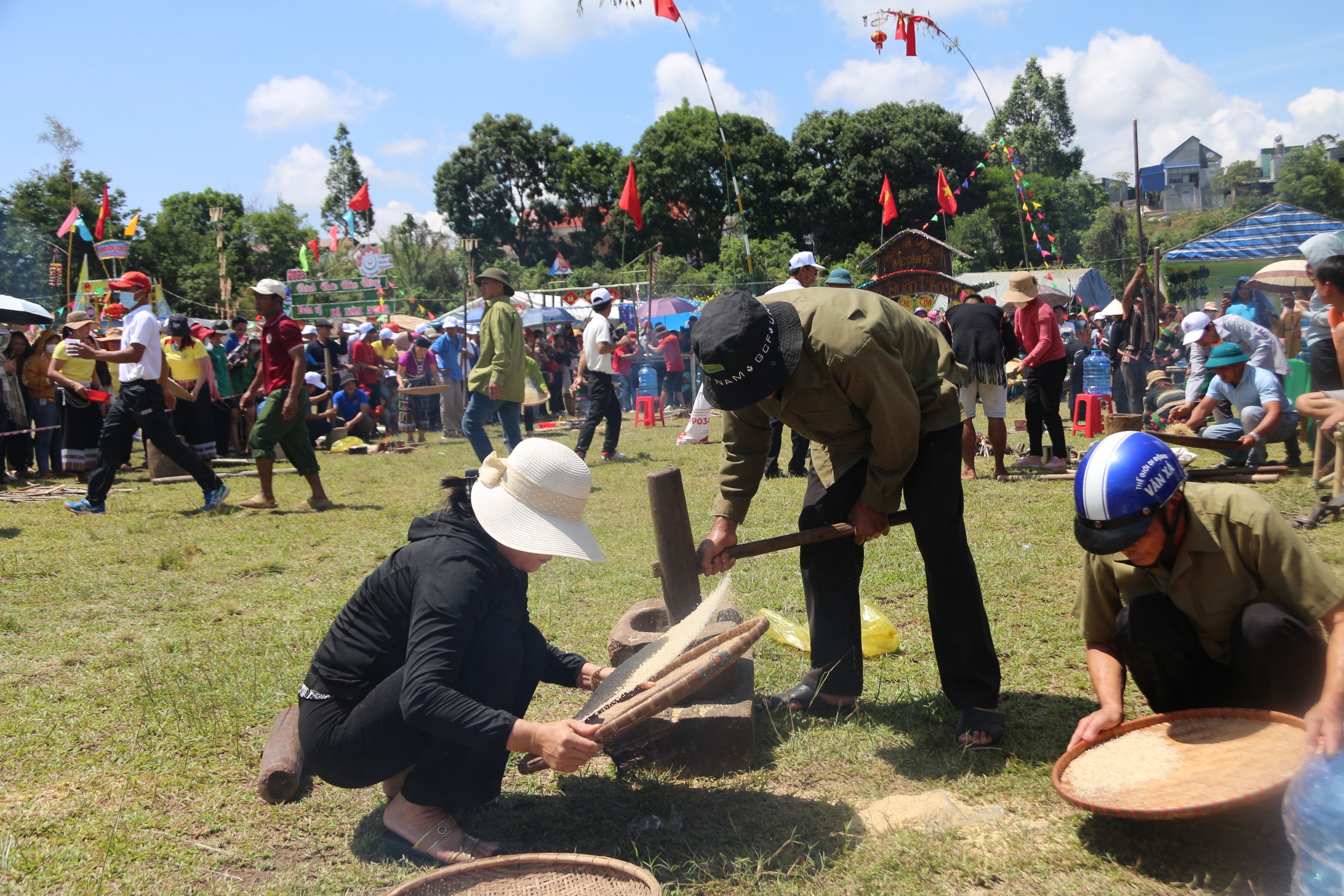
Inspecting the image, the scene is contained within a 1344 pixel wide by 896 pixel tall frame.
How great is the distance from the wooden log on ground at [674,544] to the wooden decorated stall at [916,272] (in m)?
25.8

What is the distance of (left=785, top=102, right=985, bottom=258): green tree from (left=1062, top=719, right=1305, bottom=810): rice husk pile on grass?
4735 cm

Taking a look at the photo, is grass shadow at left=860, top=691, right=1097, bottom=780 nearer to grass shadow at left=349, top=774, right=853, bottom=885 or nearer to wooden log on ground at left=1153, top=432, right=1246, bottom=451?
grass shadow at left=349, top=774, right=853, bottom=885

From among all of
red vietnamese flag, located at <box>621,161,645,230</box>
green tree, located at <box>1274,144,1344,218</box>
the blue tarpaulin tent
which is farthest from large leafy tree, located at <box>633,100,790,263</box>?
the blue tarpaulin tent

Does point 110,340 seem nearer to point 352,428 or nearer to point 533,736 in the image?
point 352,428

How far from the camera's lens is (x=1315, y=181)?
4272 centimetres

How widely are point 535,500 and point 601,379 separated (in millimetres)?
9019

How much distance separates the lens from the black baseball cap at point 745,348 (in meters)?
2.89

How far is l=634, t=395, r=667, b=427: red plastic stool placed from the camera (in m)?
17.3

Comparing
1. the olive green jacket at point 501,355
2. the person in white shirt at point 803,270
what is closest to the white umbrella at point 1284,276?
the person in white shirt at point 803,270

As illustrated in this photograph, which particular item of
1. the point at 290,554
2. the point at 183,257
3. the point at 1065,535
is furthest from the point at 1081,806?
the point at 183,257

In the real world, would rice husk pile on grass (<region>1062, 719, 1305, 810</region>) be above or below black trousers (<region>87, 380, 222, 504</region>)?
below

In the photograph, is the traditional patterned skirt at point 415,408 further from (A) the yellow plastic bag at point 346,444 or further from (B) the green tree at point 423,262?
(B) the green tree at point 423,262

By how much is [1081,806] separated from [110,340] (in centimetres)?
1137

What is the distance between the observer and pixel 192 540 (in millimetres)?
7176
